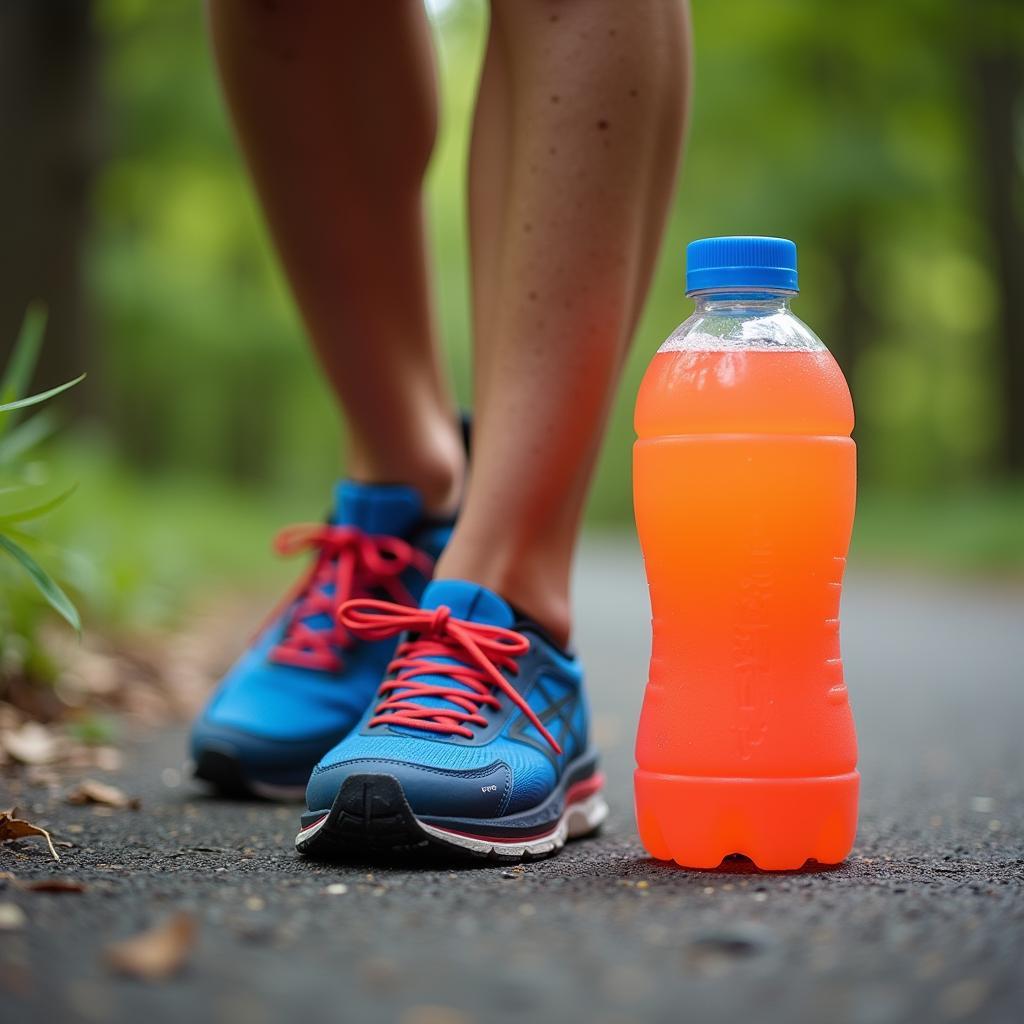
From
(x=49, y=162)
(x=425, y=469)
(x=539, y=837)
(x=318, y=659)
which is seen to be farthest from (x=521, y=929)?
(x=49, y=162)

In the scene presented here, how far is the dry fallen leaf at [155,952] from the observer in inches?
39.4

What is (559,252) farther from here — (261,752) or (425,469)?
(261,752)

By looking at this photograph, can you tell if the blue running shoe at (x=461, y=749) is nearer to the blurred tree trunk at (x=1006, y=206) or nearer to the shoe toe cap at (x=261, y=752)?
the shoe toe cap at (x=261, y=752)

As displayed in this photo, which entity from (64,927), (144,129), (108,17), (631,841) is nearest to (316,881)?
(64,927)

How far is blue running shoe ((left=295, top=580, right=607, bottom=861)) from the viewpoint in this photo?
1448 mm

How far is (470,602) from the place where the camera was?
65.5 inches

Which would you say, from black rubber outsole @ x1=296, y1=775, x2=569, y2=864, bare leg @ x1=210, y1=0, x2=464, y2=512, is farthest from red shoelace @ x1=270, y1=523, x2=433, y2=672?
black rubber outsole @ x1=296, y1=775, x2=569, y2=864

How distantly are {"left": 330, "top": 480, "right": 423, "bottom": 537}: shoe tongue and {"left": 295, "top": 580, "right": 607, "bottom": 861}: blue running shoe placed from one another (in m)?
0.30

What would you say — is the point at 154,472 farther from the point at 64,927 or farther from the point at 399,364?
the point at 64,927

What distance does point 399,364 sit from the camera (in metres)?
2.15

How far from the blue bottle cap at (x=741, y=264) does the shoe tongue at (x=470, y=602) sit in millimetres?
464

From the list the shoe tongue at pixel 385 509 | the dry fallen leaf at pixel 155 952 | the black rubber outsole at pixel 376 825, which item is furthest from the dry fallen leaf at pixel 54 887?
the shoe tongue at pixel 385 509

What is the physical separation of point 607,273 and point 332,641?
74cm

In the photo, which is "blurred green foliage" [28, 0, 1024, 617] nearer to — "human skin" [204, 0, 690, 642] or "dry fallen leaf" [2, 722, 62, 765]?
"dry fallen leaf" [2, 722, 62, 765]
